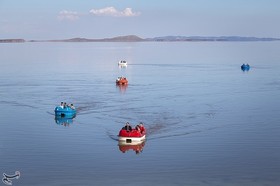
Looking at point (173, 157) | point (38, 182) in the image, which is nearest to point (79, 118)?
point (173, 157)

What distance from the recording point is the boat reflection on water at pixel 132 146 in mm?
41625

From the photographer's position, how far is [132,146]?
4272cm

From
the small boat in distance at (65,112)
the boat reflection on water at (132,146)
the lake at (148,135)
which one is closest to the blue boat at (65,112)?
the small boat in distance at (65,112)

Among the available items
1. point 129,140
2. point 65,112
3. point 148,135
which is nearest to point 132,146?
point 129,140

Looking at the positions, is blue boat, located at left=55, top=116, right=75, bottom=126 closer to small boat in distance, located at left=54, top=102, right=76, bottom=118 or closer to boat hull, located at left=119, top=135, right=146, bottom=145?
small boat in distance, located at left=54, top=102, right=76, bottom=118

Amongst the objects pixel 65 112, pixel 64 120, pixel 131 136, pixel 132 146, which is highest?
pixel 65 112

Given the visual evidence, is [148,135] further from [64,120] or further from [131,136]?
[64,120]

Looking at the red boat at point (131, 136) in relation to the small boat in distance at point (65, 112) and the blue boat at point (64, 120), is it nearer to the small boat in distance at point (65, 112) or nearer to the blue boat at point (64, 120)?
the blue boat at point (64, 120)

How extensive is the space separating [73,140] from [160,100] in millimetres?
24949

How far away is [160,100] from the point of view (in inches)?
2689

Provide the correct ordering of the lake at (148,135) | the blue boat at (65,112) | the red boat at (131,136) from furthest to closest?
the blue boat at (65,112) < the red boat at (131,136) < the lake at (148,135)

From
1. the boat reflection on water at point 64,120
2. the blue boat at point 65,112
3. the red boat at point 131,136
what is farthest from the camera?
the blue boat at point 65,112

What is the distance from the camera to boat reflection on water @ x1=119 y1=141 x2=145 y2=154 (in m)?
41.6

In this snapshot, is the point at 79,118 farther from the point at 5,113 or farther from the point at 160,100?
the point at 160,100
